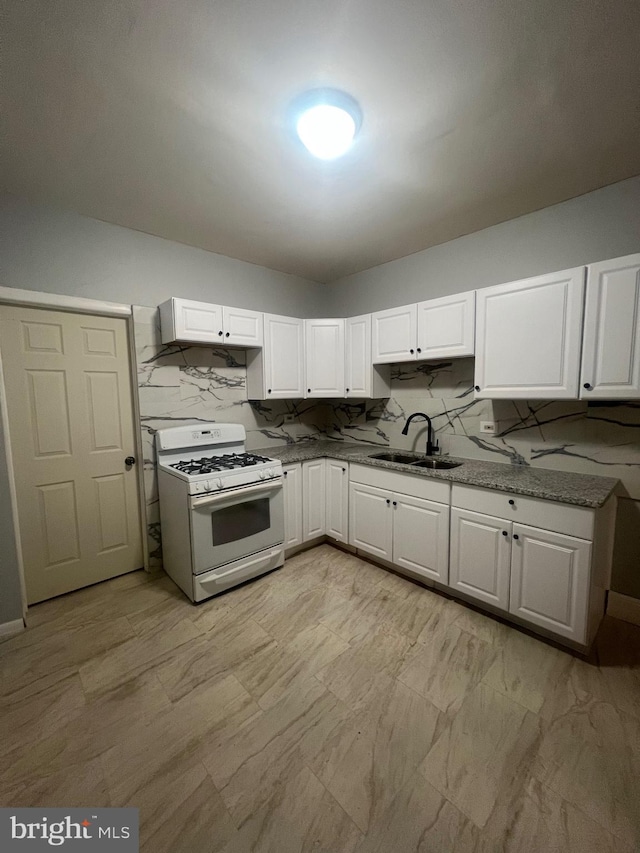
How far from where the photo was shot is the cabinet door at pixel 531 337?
1942mm

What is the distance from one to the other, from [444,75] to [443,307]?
1343 millimetres

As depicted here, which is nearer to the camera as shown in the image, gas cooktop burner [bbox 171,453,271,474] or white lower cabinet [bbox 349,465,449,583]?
white lower cabinet [bbox 349,465,449,583]

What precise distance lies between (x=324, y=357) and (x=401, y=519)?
1.68 metres

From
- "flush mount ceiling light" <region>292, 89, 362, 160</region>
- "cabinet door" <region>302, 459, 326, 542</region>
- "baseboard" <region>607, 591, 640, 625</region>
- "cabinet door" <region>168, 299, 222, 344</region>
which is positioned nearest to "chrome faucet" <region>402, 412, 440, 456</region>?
"cabinet door" <region>302, 459, 326, 542</region>

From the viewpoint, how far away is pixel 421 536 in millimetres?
2430

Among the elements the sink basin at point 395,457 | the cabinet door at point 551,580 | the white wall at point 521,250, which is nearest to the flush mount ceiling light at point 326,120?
the white wall at point 521,250

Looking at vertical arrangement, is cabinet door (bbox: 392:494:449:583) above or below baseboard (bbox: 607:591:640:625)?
above

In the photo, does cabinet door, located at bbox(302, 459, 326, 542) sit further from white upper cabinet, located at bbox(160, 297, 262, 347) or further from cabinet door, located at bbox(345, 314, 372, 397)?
white upper cabinet, located at bbox(160, 297, 262, 347)

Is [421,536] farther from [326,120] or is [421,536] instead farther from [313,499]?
[326,120]

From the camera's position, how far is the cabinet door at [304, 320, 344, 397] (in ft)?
10.6

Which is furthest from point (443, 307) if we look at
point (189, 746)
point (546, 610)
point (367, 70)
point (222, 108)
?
point (189, 746)

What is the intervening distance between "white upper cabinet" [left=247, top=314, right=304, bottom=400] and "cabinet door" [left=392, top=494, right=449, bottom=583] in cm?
143

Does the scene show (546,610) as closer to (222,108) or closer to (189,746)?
(189,746)

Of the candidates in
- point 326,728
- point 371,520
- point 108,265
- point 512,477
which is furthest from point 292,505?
point 108,265
